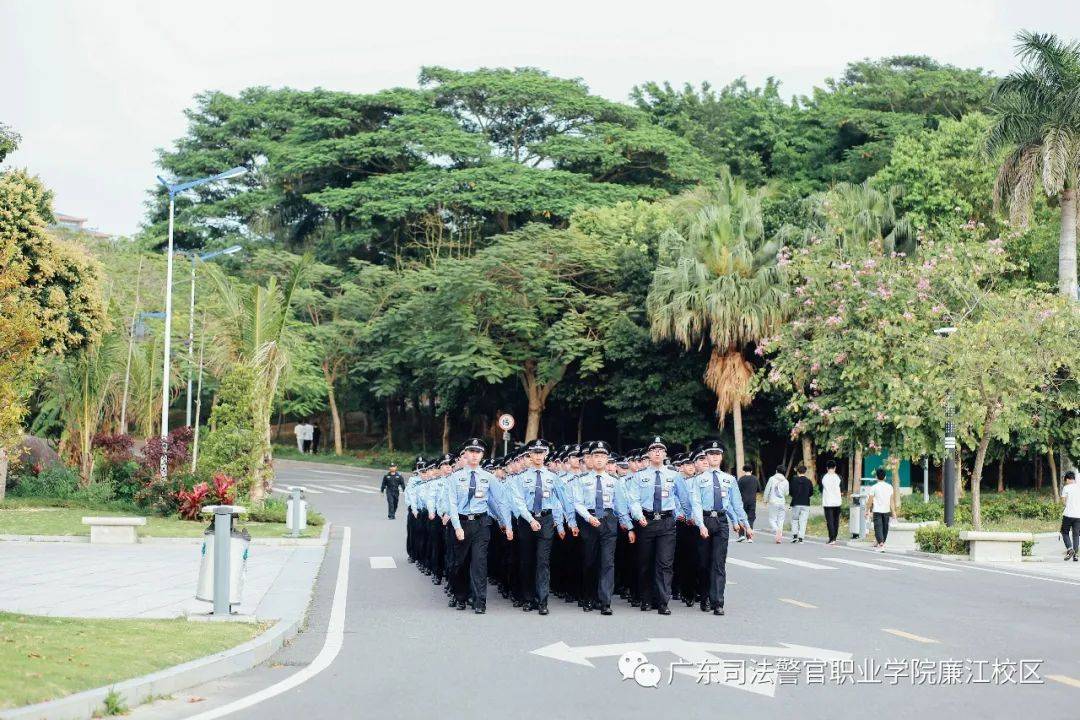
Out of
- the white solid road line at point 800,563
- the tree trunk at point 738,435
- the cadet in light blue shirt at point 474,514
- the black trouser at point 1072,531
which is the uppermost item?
the tree trunk at point 738,435

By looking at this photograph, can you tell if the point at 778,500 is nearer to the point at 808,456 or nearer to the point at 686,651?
the point at 808,456

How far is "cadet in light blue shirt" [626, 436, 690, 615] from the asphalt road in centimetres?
43

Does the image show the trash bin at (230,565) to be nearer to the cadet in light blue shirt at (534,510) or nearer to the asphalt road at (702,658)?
the asphalt road at (702,658)

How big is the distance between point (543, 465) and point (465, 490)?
0.99 meters

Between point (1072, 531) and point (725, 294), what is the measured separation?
1810 centimetres

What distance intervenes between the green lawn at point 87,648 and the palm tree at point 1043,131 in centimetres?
2703

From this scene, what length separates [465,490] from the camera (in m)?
15.1

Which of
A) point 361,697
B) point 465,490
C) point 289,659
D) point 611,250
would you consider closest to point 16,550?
point 465,490

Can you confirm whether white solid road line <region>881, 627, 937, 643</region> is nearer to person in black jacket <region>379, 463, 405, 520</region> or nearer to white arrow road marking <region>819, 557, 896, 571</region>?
white arrow road marking <region>819, 557, 896, 571</region>

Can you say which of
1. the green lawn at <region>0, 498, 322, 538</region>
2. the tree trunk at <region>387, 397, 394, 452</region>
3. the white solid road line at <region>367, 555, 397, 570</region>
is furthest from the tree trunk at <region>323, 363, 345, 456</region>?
the white solid road line at <region>367, 555, 397, 570</region>

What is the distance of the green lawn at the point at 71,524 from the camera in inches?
1008

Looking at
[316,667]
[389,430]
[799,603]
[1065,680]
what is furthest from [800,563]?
[389,430]

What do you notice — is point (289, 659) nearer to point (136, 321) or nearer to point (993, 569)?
point (993, 569)

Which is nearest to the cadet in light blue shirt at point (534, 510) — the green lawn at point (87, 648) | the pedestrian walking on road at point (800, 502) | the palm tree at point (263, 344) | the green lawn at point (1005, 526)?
the green lawn at point (87, 648)
